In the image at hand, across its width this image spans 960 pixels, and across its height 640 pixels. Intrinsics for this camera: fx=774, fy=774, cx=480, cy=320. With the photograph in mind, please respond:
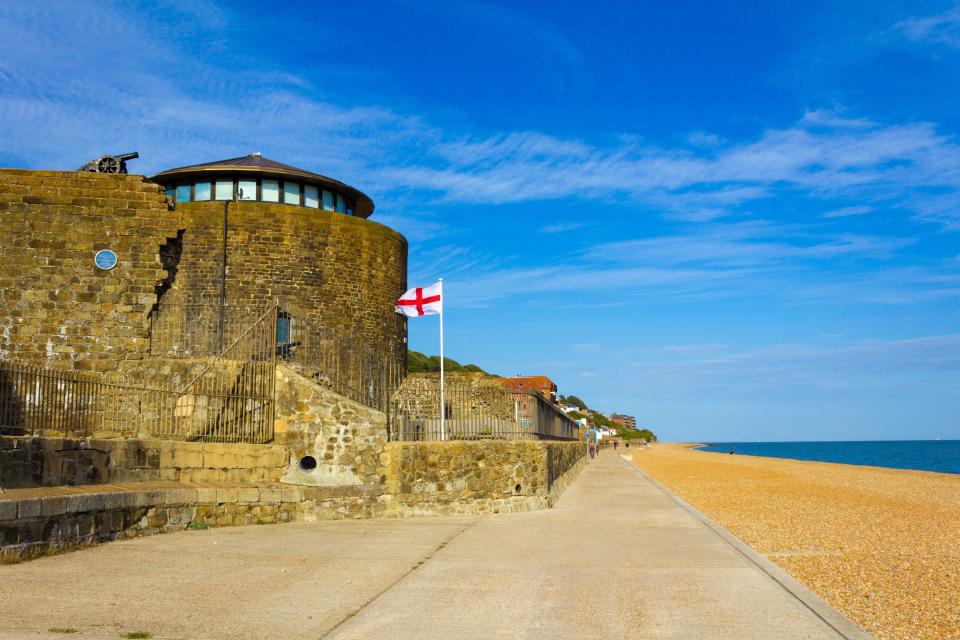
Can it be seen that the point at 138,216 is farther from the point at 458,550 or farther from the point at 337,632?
the point at 337,632

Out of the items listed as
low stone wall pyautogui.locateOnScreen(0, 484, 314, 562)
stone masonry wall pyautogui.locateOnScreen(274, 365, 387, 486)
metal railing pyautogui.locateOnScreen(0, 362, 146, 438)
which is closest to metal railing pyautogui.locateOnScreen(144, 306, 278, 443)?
stone masonry wall pyautogui.locateOnScreen(274, 365, 387, 486)

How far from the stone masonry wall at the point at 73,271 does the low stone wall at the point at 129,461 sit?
18.8ft

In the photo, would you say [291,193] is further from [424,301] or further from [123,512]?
[123,512]

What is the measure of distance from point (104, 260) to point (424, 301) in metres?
7.59

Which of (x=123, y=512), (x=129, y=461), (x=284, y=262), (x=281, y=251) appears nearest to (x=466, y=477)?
(x=129, y=461)

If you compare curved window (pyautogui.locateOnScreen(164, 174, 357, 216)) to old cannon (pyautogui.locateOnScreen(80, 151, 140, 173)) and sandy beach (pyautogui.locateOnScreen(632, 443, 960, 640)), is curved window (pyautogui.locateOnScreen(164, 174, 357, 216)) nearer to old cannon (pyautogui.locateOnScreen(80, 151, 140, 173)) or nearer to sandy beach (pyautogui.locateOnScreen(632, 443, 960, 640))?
old cannon (pyautogui.locateOnScreen(80, 151, 140, 173))

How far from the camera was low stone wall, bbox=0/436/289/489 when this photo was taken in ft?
34.4

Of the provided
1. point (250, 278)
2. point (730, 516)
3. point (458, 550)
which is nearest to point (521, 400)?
point (730, 516)

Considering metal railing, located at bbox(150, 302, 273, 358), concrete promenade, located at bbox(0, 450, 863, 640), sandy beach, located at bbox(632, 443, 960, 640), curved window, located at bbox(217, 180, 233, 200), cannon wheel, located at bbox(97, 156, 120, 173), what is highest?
cannon wheel, located at bbox(97, 156, 120, 173)

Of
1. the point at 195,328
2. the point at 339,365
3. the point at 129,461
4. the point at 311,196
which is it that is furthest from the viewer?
the point at 311,196

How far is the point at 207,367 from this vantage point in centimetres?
1459

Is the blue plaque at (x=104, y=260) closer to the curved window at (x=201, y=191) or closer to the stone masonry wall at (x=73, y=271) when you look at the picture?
the stone masonry wall at (x=73, y=271)

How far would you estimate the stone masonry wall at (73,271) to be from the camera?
17719 mm

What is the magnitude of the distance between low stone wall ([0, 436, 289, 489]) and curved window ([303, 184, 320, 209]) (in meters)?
13.3
